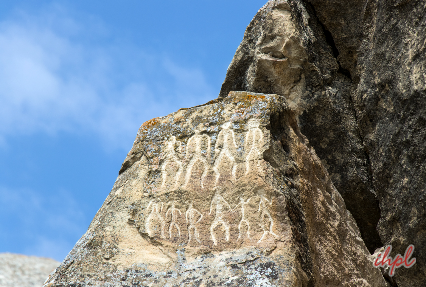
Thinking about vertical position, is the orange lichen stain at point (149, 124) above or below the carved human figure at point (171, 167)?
above

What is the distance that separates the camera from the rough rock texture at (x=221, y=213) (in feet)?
9.36

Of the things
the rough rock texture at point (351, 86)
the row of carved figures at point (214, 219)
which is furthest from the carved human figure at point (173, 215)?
the rough rock texture at point (351, 86)

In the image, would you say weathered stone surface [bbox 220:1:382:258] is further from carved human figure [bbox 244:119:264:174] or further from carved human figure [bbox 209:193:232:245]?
carved human figure [bbox 209:193:232:245]

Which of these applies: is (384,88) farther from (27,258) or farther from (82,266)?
(27,258)

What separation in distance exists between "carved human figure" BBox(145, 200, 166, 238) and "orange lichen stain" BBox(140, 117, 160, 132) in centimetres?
65

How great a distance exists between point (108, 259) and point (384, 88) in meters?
2.27

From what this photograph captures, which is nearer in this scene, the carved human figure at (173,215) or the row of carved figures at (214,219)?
the row of carved figures at (214,219)

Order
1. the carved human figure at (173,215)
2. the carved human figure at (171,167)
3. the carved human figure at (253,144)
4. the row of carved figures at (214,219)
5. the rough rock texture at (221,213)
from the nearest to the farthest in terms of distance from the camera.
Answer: the rough rock texture at (221,213) < the row of carved figures at (214,219) < the carved human figure at (173,215) < the carved human figure at (253,144) < the carved human figure at (171,167)

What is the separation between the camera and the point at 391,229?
3.78 m

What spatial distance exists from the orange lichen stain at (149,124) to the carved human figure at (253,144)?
0.72 metres

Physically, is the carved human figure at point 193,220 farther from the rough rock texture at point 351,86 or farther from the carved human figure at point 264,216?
the rough rock texture at point 351,86

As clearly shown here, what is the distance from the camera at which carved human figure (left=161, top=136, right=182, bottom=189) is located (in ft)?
10.9

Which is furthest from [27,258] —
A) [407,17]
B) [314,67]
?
[407,17]

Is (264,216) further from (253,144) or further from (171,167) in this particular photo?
(171,167)
